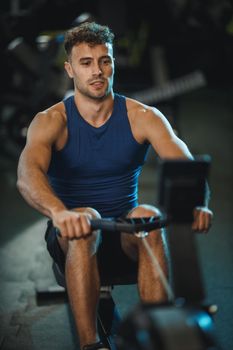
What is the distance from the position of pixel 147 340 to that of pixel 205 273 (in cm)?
188

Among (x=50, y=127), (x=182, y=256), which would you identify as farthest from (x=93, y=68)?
(x=182, y=256)

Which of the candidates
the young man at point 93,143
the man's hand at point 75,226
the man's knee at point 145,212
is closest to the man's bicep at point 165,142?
the young man at point 93,143

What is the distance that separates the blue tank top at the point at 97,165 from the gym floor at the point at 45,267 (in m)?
0.60

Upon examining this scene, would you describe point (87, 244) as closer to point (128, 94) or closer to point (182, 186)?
point (182, 186)

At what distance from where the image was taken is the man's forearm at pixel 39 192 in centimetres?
192

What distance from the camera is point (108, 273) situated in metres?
2.12

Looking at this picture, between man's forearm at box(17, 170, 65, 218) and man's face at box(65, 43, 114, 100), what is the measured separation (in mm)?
424

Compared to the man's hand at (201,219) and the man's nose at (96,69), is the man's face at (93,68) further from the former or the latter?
the man's hand at (201,219)

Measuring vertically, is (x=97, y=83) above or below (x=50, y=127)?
above

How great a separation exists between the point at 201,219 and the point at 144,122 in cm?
70

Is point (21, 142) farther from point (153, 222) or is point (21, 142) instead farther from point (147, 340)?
point (147, 340)

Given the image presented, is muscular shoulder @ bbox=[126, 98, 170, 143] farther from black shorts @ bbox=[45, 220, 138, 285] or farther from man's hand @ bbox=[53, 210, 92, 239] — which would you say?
man's hand @ bbox=[53, 210, 92, 239]

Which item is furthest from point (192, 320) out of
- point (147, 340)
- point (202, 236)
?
point (202, 236)

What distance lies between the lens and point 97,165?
2.26 meters
